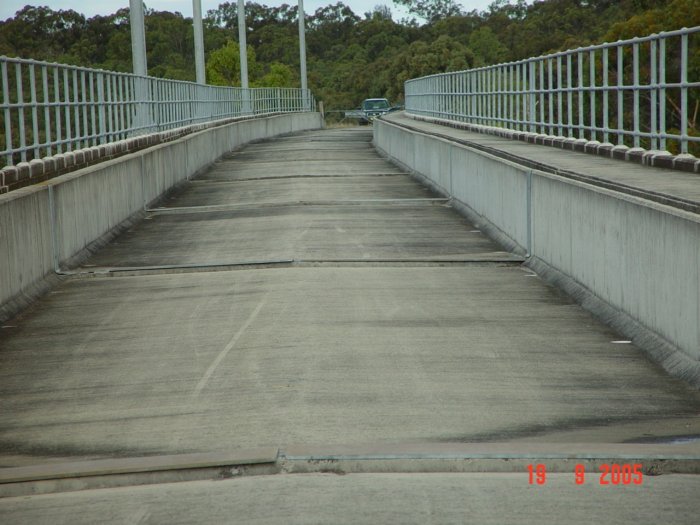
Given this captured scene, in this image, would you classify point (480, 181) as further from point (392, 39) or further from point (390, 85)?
point (392, 39)

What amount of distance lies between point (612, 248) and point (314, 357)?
2985 millimetres

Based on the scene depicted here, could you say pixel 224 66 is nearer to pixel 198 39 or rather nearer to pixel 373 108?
pixel 373 108

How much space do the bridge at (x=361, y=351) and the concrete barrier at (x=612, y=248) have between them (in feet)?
0.11

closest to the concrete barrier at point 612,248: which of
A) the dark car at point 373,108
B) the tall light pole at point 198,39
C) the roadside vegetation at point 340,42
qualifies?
the tall light pole at point 198,39

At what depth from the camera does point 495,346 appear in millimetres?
10141

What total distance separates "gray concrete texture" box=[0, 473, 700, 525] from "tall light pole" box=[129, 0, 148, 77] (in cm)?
2255

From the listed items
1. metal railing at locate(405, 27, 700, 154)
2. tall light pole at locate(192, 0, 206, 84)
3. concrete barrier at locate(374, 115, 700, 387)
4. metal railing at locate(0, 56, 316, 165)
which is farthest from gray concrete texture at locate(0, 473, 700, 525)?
tall light pole at locate(192, 0, 206, 84)

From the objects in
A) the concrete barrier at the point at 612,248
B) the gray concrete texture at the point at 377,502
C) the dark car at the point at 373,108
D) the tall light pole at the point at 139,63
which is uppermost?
the tall light pole at the point at 139,63

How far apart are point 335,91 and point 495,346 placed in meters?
138

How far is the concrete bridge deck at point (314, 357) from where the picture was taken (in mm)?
7676

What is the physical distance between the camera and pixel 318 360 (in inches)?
377

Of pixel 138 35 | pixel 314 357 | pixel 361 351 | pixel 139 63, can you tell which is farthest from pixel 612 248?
pixel 139 63
